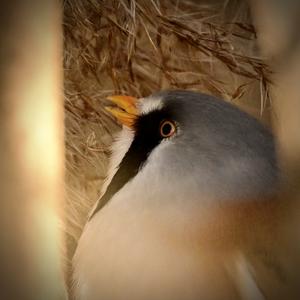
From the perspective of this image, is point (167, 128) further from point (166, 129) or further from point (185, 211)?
point (185, 211)

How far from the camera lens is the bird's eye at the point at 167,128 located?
123 cm

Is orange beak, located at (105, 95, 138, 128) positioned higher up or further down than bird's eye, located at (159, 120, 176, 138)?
higher up

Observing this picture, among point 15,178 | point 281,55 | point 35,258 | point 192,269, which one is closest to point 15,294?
point 35,258

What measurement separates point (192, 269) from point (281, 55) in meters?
0.46

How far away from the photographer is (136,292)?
1.18 m

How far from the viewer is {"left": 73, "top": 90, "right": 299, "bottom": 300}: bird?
1.17 meters

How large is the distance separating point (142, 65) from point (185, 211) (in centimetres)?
30

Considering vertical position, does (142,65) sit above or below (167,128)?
above

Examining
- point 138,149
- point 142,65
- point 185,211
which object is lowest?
point 185,211

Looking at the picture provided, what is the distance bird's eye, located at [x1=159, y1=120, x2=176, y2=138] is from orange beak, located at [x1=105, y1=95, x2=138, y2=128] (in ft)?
0.19

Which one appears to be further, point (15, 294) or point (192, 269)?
point (15, 294)

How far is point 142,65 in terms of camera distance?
127cm

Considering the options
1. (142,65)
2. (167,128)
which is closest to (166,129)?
(167,128)

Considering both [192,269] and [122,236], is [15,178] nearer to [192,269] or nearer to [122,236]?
[122,236]
